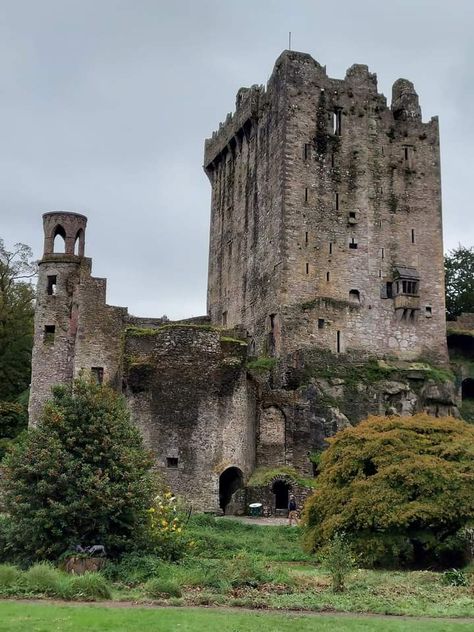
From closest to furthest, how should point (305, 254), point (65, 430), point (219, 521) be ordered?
1. point (65, 430)
2. point (219, 521)
3. point (305, 254)

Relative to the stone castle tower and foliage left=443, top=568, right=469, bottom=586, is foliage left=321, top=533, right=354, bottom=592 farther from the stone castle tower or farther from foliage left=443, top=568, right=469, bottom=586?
the stone castle tower

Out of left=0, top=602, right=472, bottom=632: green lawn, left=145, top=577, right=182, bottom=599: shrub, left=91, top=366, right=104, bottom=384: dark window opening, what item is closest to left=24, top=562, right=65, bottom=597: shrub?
left=0, top=602, right=472, bottom=632: green lawn

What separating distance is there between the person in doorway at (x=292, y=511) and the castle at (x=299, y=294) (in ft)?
2.90

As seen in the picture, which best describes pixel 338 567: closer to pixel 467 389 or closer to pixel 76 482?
pixel 76 482

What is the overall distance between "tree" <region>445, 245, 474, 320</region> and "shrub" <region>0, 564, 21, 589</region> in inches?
1711

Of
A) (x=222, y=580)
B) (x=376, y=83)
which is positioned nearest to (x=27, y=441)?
(x=222, y=580)

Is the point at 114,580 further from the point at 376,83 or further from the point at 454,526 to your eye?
the point at 376,83

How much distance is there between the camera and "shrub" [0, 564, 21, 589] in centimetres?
1939

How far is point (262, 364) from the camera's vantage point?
151 ft

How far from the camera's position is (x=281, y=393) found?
43.2 metres

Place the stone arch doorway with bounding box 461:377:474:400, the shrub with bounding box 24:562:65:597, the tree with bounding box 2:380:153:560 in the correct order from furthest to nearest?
the stone arch doorway with bounding box 461:377:474:400 < the tree with bounding box 2:380:153:560 < the shrub with bounding box 24:562:65:597

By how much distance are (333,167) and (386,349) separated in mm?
10425

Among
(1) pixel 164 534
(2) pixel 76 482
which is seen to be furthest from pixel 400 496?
(2) pixel 76 482

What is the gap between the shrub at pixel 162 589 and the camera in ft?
62.4
